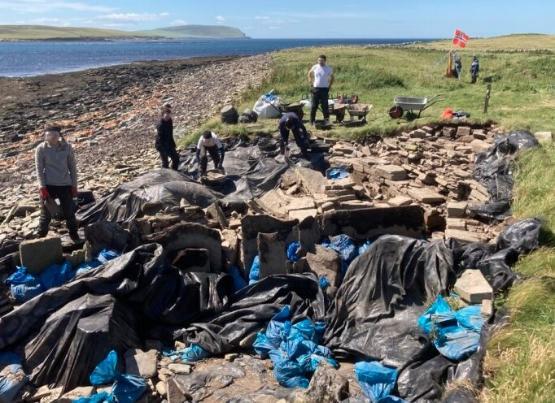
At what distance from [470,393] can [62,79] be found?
43.7 m

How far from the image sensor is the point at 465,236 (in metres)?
6.84

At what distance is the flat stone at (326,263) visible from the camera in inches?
257

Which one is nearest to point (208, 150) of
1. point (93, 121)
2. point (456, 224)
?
point (456, 224)

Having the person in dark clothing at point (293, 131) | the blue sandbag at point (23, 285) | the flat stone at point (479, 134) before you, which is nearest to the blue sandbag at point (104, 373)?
the blue sandbag at point (23, 285)

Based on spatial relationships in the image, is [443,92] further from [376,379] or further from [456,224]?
[376,379]

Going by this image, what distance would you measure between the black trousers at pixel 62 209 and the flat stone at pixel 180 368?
324 centimetres

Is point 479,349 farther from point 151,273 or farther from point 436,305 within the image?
point 151,273

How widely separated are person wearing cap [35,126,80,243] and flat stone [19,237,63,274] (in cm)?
75

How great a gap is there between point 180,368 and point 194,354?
26cm

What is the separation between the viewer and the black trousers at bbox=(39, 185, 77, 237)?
23.7 feet

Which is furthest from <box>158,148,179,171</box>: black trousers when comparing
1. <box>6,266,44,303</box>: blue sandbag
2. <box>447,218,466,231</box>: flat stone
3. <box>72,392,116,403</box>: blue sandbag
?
<box>72,392,116,403</box>: blue sandbag

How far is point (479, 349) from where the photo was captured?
14.3 feet

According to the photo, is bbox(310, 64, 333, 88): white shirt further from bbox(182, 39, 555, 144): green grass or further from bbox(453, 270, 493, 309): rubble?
bbox(453, 270, 493, 309): rubble

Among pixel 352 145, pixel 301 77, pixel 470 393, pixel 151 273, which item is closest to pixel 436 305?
pixel 470 393
